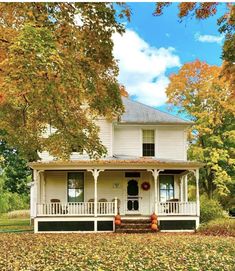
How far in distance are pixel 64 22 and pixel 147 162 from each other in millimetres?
8586

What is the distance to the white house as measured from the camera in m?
19.0

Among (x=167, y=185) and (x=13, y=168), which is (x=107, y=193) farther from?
(x=13, y=168)

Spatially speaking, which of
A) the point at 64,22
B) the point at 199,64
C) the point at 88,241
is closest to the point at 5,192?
the point at 199,64

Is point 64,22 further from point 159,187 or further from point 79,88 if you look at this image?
point 159,187

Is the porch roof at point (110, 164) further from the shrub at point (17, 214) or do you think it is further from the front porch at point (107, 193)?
the shrub at point (17, 214)

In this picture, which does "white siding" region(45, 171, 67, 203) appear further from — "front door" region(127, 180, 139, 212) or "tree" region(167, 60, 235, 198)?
"tree" region(167, 60, 235, 198)

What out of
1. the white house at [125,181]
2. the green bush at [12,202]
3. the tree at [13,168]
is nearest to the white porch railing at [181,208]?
the white house at [125,181]

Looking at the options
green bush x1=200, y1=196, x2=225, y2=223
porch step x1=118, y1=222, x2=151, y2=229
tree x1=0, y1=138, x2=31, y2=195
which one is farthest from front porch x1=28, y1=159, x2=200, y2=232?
tree x1=0, y1=138, x2=31, y2=195

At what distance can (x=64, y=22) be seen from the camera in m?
12.1

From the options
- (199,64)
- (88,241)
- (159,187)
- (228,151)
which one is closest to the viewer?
(88,241)

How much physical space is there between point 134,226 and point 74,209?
2.47 m

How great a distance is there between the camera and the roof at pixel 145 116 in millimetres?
22266

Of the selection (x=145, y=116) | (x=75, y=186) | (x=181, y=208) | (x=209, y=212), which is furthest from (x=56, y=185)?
(x=209, y=212)

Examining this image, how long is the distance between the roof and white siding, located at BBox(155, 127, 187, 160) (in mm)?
386
